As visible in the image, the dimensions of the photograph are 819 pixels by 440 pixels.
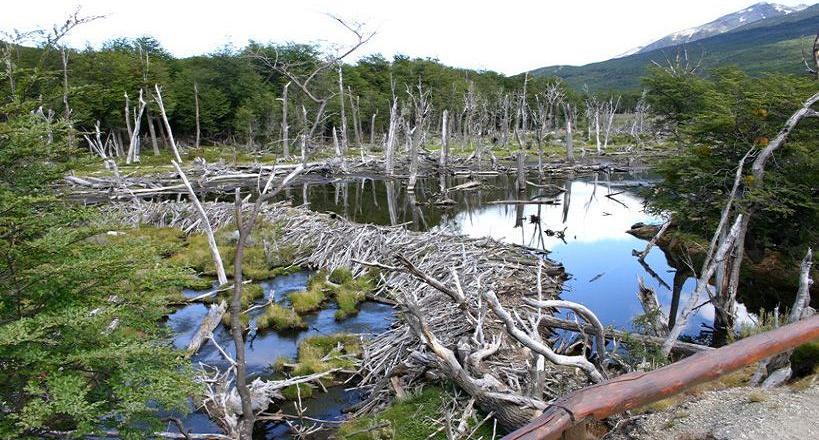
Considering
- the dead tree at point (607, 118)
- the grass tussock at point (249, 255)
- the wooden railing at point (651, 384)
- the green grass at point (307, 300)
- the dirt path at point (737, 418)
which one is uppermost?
the dead tree at point (607, 118)

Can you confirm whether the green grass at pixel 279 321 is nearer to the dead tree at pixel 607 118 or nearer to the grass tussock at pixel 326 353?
the grass tussock at pixel 326 353

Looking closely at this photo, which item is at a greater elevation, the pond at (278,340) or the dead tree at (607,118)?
the dead tree at (607,118)

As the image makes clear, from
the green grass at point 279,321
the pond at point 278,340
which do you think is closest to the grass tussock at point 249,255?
the pond at point 278,340

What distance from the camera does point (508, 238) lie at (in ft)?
72.6

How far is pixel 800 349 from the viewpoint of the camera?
6.84m

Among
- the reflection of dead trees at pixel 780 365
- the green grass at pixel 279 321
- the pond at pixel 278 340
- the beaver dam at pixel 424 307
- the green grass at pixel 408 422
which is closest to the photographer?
the reflection of dead trees at pixel 780 365

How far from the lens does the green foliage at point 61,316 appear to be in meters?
5.02

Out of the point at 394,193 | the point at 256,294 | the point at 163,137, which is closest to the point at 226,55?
the point at 163,137

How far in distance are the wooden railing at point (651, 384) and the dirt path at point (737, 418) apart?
1017mm

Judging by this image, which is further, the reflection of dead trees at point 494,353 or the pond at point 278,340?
the pond at point 278,340

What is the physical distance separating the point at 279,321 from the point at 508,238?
1170 centimetres

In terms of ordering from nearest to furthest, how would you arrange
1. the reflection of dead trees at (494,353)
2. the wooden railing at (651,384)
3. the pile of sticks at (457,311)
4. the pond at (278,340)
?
the wooden railing at (651,384), the reflection of dead trees at (494,353), the pile of sticks at (457,311), the pond at (278,340)

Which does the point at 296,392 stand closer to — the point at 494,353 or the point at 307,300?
the point at 494,353

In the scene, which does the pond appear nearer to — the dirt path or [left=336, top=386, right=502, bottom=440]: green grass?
[left=336, top=386, right=502, bottom=440]: green grass
